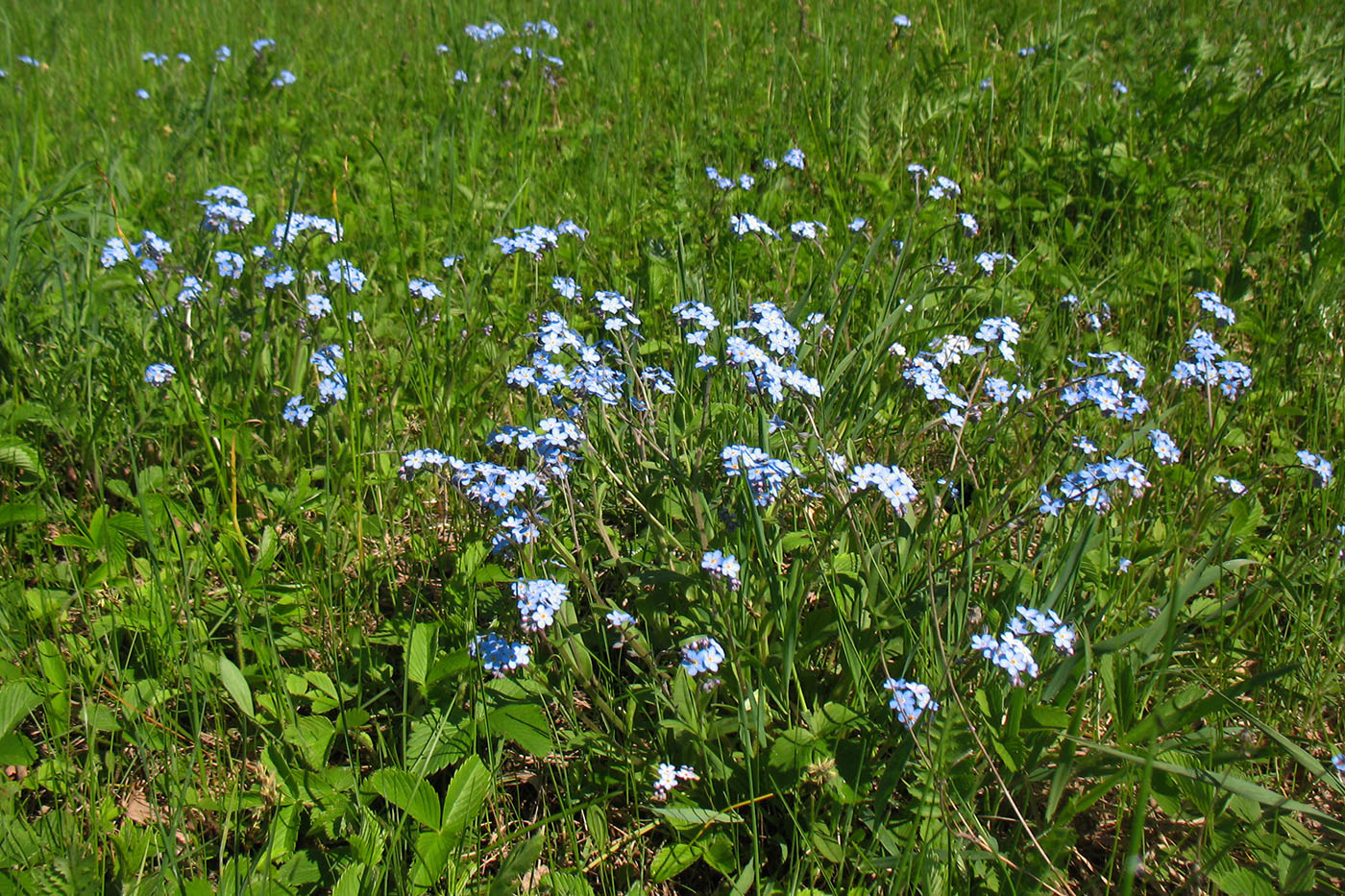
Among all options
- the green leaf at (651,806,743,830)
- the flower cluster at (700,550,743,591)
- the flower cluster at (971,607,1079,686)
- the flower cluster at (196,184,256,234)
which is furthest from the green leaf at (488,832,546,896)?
the flower cluster at (196,184,256,234)

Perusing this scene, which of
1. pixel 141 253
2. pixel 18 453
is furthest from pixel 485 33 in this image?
pixel 18 453

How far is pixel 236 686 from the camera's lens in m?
1.75

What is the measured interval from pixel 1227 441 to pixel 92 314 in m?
3.22

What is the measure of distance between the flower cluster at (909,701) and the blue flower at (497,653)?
0.64m

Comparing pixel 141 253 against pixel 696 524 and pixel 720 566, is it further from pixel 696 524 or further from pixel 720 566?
pixel 720 566

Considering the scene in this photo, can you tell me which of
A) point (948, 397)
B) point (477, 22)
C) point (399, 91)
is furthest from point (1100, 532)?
point (477, 22)

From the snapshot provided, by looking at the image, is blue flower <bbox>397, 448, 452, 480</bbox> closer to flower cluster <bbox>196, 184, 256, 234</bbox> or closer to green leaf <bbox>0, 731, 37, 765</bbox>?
green leaf <bbox>0, 731, 37, 765</bbox>

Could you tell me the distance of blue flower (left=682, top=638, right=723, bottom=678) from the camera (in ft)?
5.19

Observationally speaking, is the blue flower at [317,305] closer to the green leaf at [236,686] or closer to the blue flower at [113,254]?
the blue flower at [113,254]

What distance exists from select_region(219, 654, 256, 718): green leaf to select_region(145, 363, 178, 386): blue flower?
981mm

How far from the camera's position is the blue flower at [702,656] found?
5.19 ft

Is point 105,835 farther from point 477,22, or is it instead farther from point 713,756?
point 477,22

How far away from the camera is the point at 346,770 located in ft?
5.51

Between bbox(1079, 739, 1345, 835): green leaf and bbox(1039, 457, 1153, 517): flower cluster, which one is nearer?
bbox(1079, 739, 1345, 835): green leaf
